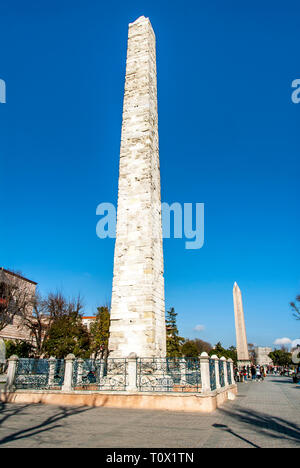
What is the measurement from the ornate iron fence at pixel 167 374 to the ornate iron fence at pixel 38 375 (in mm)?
3268

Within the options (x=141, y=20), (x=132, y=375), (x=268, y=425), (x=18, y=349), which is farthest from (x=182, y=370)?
(x=18, y=349)

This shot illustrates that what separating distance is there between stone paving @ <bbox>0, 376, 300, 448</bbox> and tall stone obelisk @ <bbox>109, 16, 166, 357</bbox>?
3.00 m

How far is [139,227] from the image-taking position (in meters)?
12.8

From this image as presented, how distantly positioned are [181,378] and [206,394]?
150cm

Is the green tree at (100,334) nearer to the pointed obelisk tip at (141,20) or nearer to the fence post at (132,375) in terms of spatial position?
the fence post at (132,375)

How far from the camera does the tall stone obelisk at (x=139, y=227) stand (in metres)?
11.5

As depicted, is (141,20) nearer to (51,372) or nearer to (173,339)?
(51,372)

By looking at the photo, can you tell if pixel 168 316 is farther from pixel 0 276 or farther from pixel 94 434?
pixel 94 434

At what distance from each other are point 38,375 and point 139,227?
6784mm

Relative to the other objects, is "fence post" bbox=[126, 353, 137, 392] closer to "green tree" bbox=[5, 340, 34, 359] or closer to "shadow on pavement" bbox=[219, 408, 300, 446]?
"shadow on pavement" bbox=[219, 408, 300, 446]

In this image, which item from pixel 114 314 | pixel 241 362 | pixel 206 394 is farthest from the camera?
pixel 241 362

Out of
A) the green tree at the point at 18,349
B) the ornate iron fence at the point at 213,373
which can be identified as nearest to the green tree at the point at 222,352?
the green tree at the point at 18,349
